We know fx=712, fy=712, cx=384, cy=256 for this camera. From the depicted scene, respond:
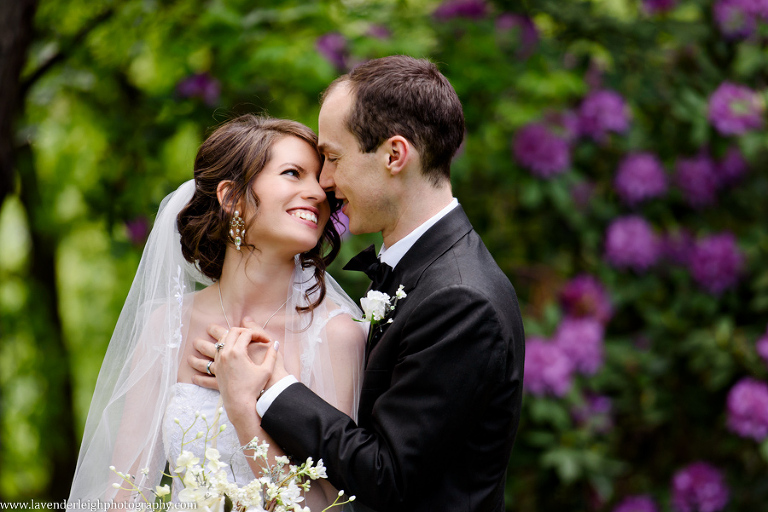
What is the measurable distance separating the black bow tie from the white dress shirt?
0.03 metres

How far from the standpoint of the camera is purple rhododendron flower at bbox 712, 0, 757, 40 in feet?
14.7

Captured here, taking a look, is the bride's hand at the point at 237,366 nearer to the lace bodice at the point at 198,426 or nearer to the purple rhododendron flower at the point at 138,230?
the lace bodice at the point at 198,426

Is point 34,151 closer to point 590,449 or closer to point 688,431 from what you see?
point 590,449

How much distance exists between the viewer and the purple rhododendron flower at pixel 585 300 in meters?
4.38

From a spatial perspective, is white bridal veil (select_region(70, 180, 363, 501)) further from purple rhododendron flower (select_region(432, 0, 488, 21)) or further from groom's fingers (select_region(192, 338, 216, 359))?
purple rhododendron flower (select_region(432, 0, 488, 21))

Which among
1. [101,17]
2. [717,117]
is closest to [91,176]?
[101,17]

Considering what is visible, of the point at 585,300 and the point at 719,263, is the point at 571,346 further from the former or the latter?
the point at 719,263

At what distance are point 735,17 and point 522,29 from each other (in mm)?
1433

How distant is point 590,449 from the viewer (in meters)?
4.32

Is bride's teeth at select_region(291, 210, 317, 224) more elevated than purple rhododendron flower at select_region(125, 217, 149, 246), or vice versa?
bride's teeth at select_region(291, 210, 317, 224)

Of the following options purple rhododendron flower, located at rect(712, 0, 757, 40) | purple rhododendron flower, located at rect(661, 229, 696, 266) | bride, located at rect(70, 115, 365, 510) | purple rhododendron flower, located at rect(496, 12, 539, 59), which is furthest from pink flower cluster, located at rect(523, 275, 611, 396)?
purple rhododendron flower, located at rect(712, 0, 757, 40)

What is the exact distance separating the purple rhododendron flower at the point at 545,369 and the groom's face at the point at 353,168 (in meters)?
2.04

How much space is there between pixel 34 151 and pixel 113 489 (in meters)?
3.88

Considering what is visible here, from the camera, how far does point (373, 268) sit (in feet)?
7.81
